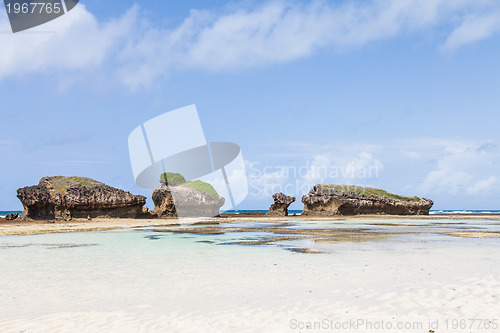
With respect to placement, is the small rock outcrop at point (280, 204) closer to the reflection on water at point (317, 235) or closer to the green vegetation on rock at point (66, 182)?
the green vegetation on rock at point (66, 182)

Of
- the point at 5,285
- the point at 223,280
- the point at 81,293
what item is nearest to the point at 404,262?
the point at 223,280

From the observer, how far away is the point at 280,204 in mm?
59750

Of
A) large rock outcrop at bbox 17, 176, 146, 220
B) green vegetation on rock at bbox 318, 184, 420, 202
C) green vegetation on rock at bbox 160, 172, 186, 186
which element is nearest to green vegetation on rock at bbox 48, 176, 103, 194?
large rock outcrop at bbox 17, 176, 146, 220

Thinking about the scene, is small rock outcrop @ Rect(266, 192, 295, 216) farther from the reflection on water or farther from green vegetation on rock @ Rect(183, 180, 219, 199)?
the reflection on water

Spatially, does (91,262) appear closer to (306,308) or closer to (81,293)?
(81,293)

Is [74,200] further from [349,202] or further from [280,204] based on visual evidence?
[349,202]

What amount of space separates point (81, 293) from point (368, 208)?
185 feet

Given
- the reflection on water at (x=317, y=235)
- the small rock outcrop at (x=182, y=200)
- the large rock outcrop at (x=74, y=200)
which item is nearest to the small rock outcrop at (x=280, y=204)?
the small rock outcrop at (x=182, y=200)

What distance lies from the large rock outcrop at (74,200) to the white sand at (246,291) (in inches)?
1174

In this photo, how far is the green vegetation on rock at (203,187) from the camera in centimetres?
5616

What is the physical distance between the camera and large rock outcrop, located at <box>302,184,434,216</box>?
59.4 meters

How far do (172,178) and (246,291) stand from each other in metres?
49.8

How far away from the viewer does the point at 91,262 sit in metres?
12.8

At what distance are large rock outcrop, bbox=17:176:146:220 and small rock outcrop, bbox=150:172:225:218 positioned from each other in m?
5.23
